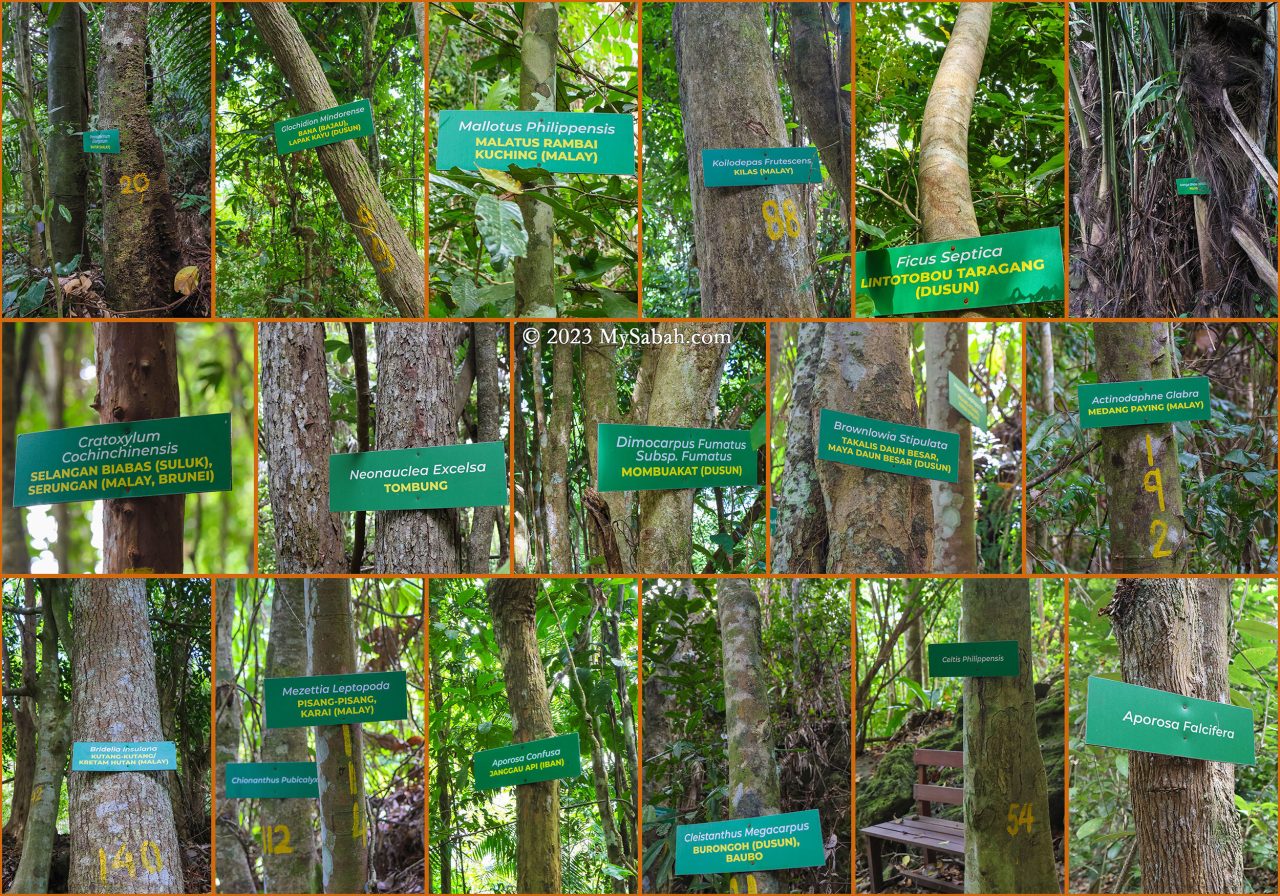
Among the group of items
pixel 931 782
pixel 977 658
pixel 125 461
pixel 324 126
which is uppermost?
pixel 324 126

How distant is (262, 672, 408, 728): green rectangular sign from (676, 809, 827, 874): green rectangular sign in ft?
2.79

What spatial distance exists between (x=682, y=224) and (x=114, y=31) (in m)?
1.80

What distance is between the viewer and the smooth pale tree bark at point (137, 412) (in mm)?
2354

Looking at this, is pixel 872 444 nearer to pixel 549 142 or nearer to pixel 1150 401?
pixel 1150 401

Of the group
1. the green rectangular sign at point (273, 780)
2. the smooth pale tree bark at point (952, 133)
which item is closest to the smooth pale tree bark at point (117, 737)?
the green rectangular sign at point (273, 780)

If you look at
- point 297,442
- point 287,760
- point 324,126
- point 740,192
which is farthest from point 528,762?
point 324,126

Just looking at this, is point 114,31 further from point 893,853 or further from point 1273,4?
point 1273,4

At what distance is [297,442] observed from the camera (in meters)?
2.44

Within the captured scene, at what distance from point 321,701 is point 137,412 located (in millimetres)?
870

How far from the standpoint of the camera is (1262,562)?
102 inches

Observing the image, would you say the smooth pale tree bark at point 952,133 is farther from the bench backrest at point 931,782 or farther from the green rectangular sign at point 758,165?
the bench backrest at point 931,782

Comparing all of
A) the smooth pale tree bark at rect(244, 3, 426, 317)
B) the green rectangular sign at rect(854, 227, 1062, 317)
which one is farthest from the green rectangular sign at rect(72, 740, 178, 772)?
the green rectangular sign at rect(854, 227, 1062, 317)

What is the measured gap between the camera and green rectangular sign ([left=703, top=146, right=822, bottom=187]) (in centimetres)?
242

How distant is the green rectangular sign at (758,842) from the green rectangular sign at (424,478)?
1004 millimetres
